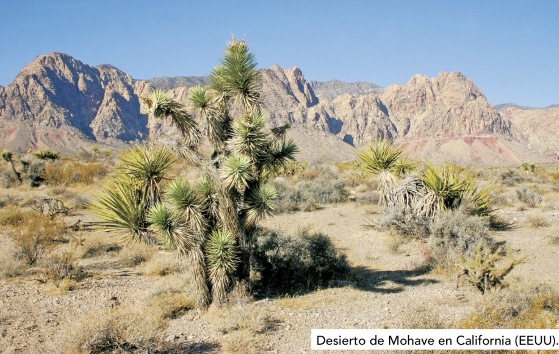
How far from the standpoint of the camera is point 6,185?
22.2 metres

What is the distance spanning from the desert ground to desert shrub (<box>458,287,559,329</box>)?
0.02m

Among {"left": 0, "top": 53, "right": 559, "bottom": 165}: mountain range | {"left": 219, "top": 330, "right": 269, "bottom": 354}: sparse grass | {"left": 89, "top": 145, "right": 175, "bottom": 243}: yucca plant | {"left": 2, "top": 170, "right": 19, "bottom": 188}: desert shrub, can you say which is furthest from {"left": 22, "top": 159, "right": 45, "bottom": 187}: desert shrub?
{"left": 0, "top": 53, "right": 559, "bottom": 165}: mountain range

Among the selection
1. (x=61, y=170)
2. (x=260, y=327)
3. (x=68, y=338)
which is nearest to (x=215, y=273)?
A: (x=260, y=327)

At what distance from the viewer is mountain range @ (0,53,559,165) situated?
Result: 363 feet

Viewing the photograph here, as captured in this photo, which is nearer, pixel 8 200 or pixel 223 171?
pixel 223 171

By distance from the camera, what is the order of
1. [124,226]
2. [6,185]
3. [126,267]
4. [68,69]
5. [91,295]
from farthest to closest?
[68,69] → [6,185] → [126,267] → [91,295] → [124,226]

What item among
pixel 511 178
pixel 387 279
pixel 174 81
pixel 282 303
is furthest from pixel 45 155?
pixel 174 81

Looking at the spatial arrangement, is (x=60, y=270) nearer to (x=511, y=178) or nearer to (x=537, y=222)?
(x=537, y=222)

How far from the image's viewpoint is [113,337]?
17.9 ft

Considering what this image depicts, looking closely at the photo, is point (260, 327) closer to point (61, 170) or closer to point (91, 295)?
point (91, 295)

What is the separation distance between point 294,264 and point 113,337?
443 cm

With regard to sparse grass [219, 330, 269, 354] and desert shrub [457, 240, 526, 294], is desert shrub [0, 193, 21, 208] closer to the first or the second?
sparse grass [219, 330, 269, 354]

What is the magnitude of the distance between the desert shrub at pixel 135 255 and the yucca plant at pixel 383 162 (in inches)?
232

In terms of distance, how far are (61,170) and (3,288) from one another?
16330 millimetres
